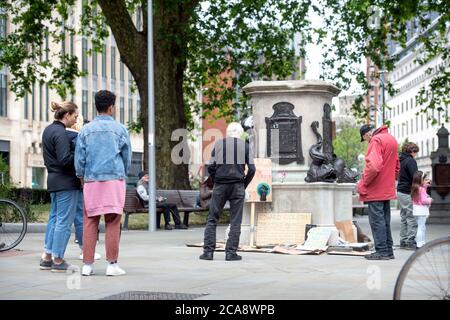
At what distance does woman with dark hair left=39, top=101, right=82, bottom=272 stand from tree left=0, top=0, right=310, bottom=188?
531 inches

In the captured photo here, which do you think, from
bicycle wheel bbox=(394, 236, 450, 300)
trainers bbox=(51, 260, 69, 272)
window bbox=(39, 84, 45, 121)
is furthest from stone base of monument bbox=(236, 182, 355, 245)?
window bbox=(39, 84, 45, 121)

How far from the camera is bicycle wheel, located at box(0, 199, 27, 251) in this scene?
42.3 feet

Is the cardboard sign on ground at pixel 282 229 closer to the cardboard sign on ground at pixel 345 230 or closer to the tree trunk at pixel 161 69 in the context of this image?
the cardboard sign on ground at pixel 345 230

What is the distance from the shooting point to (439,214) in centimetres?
2684

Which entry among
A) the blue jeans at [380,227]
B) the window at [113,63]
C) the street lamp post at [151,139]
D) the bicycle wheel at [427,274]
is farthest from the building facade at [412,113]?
the bicycle wheel at [427,274]

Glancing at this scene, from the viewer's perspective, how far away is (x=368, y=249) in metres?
13.4

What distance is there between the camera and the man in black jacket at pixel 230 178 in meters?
11.5

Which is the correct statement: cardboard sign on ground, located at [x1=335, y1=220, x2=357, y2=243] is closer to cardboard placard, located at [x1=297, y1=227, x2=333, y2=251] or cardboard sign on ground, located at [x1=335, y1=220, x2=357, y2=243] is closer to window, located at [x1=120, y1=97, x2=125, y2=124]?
cardboard placard, located at [x1=297, y1=227, x2=333, y2=251]

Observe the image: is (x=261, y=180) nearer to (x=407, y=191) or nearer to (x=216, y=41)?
(x=407, y=191)

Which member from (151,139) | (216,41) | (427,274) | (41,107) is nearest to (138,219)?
(151,139)
